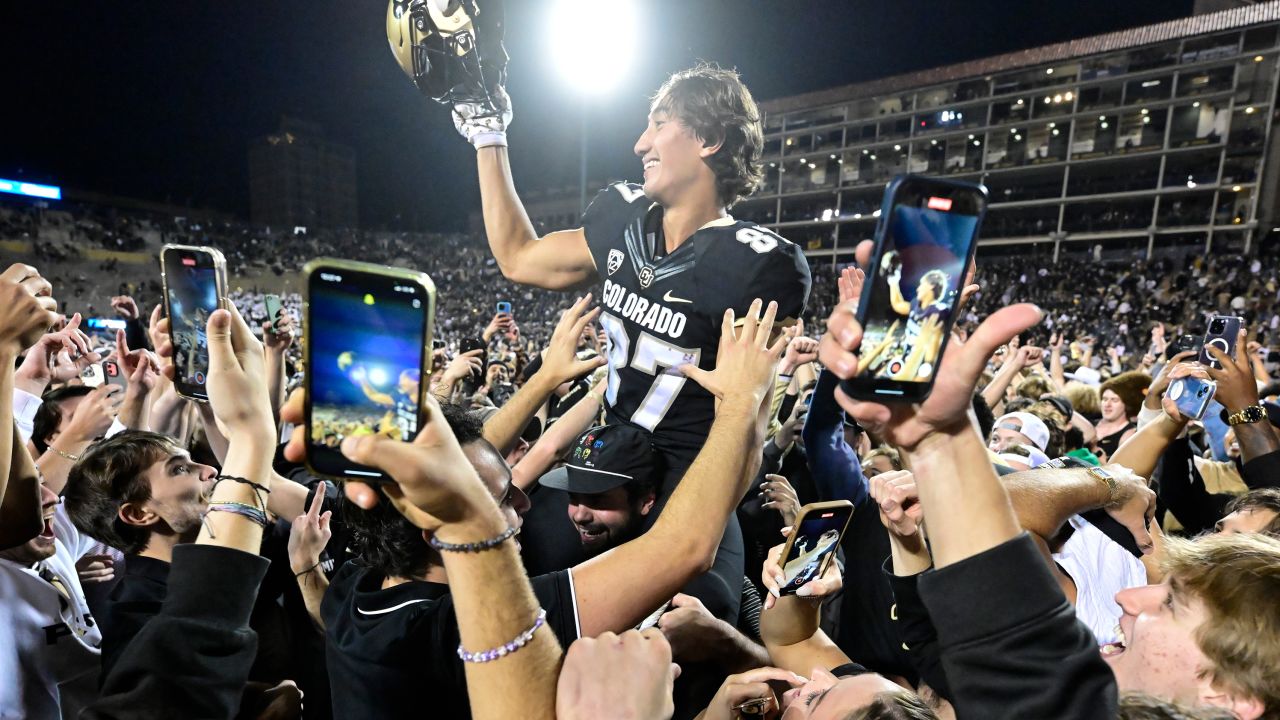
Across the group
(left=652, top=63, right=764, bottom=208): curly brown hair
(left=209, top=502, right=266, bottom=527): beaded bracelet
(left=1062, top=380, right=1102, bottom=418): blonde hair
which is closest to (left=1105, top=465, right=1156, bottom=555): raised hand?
(left=652, top=63, right=764, bottom=208): curly brown hair

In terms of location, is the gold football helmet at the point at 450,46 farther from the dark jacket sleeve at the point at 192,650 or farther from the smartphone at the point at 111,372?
the smartphone at the point at 111,372

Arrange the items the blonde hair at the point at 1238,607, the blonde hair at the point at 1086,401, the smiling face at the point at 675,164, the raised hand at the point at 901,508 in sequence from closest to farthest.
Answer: the blonde hair at the point at 1238,607 → the raised hand at the point at 901,508 → the smiling face at the point at 675,164 → the blonde hair at the point at 1086,401

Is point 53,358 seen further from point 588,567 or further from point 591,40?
point 591,40

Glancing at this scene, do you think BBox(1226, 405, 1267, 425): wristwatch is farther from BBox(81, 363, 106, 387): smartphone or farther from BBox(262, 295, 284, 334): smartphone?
BBox(81, 363, 106, 387): smartphone

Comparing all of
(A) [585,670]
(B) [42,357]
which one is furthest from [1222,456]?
(B) [42,357]

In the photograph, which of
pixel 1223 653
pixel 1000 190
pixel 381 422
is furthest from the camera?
pixel 1000 190

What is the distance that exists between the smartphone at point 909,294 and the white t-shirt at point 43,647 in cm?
230

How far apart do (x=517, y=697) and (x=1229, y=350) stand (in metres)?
3.77

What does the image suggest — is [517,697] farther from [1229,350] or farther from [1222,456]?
[1222,456]

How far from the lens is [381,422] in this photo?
3.40 feet

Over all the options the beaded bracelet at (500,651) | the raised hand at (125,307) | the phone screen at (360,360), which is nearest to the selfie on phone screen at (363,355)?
the phone screen at (360,360)

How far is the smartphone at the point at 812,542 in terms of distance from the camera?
189cm

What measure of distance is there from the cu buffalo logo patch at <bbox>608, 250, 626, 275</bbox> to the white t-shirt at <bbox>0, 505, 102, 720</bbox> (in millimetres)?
2065

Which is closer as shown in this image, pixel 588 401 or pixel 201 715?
pixel 201 715
